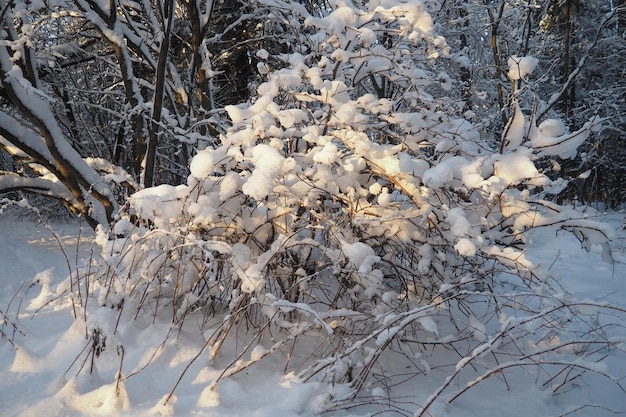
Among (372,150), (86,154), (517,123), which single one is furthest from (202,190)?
(86,154)

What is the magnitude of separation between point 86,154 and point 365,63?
7857 mm

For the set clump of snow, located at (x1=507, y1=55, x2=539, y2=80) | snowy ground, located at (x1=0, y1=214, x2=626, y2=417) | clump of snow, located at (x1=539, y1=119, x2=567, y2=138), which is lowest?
snowy ground, located at (x1=0, y1=214, x2=626, y2=417)

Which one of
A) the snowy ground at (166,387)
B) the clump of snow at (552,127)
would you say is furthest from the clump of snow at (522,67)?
the snowy ground at (166,387)

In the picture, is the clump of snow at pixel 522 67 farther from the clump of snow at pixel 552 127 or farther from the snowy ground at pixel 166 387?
the snowy ground at pixel 166 387

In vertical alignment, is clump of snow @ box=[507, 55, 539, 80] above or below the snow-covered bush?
above

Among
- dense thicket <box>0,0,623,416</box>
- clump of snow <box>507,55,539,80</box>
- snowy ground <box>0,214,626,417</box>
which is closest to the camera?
snowy ground <box>0,214,626,417</box>

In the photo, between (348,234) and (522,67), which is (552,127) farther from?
(348,234)

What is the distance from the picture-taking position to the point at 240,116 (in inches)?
120

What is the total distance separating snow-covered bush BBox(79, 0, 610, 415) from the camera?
100 inches

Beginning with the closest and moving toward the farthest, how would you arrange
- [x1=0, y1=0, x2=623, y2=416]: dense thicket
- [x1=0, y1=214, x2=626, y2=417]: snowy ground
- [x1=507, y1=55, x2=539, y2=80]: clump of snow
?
1. [x1=0, y1=214, x2=626, y2=417]: snowy ground
2. [x1=0, y1=0, x2=623, y2=416]: dense thicket
3. [x1=507, y1=55, x2=539, y2=80]: clump of snow

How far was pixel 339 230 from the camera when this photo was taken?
8.93 feet

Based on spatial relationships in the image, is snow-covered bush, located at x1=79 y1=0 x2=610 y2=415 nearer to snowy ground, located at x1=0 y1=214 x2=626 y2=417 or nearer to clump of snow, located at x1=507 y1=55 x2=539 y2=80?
clump of snow, located at x1=507 y1=55 x2=539 y2=80

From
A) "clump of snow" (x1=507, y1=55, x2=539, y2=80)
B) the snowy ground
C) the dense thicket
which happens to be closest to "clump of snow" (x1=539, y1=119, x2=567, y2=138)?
the dense thicket

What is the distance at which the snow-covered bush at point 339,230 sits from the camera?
2.55 m
